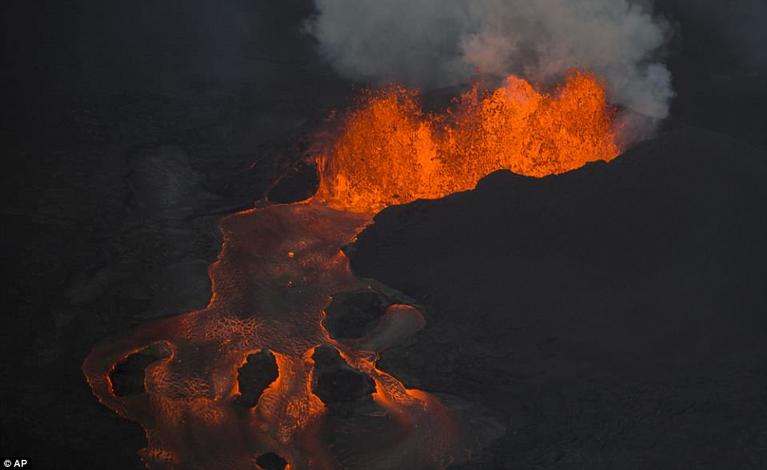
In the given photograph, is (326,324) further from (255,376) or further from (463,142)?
(463,142)

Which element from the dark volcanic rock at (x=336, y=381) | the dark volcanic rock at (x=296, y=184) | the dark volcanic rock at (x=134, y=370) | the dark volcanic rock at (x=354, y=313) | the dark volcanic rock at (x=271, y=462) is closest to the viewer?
the dark volcanic rock at (x=271, y=462)

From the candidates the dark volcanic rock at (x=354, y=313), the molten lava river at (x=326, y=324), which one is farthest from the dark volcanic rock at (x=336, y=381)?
the dark volcanic rock at (x=354, y=313)

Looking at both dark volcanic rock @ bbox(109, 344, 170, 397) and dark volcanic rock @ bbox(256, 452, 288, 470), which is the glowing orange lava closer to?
dark volcanic rock @ bbox(109, 344, 170, 397)

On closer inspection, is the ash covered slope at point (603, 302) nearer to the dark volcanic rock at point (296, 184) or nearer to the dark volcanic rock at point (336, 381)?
the dark volcanic rock at point (336, 381)

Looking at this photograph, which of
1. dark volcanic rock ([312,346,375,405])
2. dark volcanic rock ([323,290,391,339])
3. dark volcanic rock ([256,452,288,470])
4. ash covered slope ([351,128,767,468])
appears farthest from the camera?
dark volcanic rock ([323,290,391,339])

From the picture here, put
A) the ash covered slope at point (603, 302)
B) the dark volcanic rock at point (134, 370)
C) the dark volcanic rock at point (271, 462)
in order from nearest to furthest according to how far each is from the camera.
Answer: the dark volcanic rock at point (271, 462) < the ash covered slope at point (603, 302) < the dark volcanic rock at point (134, 370)

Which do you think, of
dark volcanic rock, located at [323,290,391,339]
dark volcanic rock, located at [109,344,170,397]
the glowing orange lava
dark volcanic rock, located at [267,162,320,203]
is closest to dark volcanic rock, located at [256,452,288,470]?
dark volcanic rock, located at [109,344,170,397]
